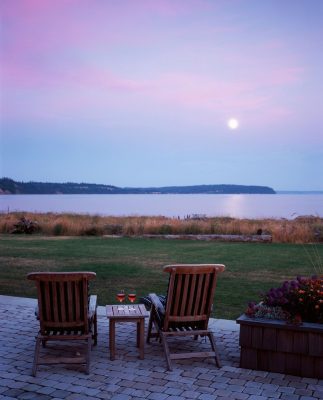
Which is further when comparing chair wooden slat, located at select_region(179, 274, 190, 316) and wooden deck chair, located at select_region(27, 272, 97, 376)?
chair wooden slat, located at select_region(179, 274, 190, 316)

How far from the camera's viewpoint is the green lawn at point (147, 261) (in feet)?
28.5

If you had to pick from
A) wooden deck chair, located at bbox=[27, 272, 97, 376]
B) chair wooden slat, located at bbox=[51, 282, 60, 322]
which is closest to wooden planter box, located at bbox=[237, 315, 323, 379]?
wooden deck chair, located at bbox=[27, 272, 97, 376]

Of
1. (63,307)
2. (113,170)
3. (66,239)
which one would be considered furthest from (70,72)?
(113,170)

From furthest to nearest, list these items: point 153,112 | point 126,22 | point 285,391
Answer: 1. point 153,112
2. point 126,22
3. point 285,391

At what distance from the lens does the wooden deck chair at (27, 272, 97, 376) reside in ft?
15.5

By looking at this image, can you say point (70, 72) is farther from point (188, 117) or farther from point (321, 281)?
point (321, 281)

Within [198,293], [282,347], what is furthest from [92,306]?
[282,347]

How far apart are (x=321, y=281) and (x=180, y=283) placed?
4.68 feet

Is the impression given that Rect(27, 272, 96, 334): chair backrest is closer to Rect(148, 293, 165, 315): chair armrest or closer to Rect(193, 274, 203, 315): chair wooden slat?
Rect(148, 293, 165, 315): chair armrest

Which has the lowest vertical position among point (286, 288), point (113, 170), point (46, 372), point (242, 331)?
point (46, 372)

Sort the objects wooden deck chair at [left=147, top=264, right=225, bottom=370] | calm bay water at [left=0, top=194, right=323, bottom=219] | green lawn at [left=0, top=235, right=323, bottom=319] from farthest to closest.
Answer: calm bay water at [left=0, top=194, right=323, bottom=219] → green lawn at [left=0, top=235, right=323, bottom=319] → wooden deck chair at [left=147, top=264, right=225, bottom=370]

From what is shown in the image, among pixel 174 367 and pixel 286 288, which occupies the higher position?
pixel 286 288

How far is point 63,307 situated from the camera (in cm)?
485

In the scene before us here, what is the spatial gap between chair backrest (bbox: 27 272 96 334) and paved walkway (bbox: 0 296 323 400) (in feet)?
1.44
